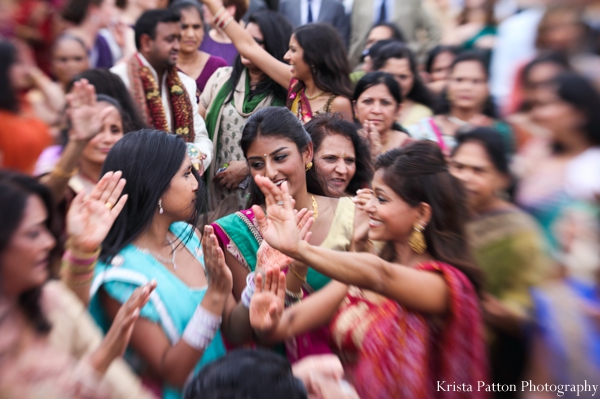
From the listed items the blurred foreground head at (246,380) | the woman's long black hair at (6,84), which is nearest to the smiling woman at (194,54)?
the woman's long black hair at (6,84)

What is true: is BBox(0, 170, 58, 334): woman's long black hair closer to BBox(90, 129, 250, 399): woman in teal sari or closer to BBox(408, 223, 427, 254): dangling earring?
BBox(90, 129, 250, 399): woman in teal sari

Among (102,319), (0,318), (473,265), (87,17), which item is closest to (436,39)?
(87,17)

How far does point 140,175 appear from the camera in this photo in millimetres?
2227

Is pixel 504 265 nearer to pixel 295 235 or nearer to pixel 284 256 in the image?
pixel 284 256

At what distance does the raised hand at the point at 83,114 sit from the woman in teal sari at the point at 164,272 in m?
0.56

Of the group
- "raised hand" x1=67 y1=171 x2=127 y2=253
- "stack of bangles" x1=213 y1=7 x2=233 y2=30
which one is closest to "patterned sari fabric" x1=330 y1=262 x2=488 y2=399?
"raised hand" x1=67 y1=171 x2=127 y2=253

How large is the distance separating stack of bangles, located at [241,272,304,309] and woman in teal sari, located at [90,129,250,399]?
0.12ft

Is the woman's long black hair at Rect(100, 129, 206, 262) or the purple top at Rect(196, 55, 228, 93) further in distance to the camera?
the purple top at Rect(196, 55, 228, 93)

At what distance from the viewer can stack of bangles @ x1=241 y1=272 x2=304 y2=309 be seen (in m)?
2.12

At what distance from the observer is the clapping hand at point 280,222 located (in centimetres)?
196

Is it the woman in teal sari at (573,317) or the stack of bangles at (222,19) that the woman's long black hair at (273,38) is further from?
the woman in teal sari at (573,317)

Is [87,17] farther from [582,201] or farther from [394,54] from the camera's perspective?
[582,201]

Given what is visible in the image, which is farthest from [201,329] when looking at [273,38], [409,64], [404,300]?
[409,64]

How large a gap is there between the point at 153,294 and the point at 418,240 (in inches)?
35.8
